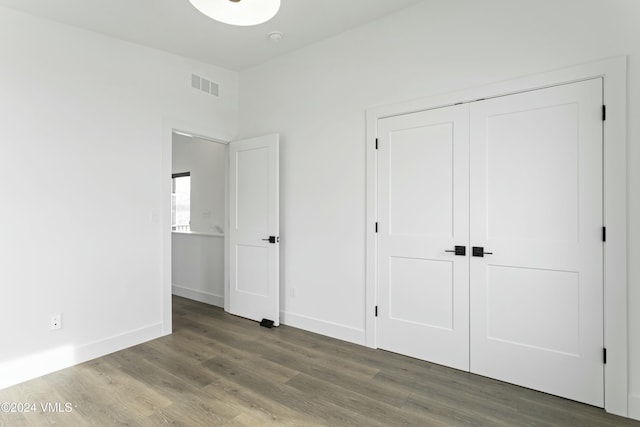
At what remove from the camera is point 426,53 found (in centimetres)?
280

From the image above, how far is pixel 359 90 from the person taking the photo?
10.4 feet

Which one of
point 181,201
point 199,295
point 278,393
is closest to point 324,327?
point 278,393

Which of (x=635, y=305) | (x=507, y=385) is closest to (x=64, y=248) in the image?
(x=507, y=385)

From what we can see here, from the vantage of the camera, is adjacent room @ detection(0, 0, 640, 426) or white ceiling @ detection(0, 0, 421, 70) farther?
white ceiling @ detection(0, 0, 421, 70)

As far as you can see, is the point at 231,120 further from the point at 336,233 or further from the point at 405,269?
the point at 405,269

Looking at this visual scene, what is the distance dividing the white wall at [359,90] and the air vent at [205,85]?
1.13ft

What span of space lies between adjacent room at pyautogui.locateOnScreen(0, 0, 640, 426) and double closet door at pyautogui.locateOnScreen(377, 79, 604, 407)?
0.05 feet

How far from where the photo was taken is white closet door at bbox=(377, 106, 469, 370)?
264cm

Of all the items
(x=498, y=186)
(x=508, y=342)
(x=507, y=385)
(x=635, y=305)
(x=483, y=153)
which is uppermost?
(x=483, y=153)

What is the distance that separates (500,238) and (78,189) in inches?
136

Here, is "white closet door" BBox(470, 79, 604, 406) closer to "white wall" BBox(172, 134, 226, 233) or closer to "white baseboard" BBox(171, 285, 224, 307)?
"white baseboard" BBox(171, 285, 224, 307)

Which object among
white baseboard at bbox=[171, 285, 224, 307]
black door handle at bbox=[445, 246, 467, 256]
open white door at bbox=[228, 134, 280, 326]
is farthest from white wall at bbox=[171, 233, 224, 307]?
black door handle at bbox=[445, 246, 467, 256]

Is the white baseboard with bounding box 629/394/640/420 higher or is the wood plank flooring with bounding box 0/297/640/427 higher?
the white baseboard with bounding box 629/394/640/420

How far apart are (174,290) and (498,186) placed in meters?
4.61
